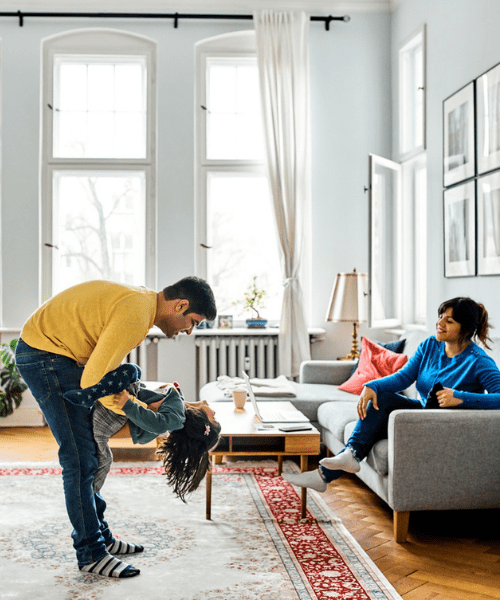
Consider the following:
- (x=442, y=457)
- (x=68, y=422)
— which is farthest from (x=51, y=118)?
(x=442, y=457)

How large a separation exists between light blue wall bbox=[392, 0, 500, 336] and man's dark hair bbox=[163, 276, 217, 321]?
84.3 inches

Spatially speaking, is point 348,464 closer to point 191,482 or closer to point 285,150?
point 191,482

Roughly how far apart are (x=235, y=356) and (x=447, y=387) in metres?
2.56

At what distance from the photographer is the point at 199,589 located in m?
2.24

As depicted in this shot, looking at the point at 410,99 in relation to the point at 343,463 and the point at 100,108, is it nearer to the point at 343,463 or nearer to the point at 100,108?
the point at 100,108

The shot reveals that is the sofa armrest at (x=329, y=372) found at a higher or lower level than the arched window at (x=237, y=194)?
lower

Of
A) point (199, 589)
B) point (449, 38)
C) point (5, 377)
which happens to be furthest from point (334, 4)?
point (199, 589)

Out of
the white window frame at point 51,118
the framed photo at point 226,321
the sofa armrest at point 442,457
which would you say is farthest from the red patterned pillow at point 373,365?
the white window frame at point 51,118

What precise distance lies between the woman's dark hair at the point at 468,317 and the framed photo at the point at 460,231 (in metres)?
1.09

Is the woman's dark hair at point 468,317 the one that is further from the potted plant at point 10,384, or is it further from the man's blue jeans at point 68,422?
the potted plant at point 10,384

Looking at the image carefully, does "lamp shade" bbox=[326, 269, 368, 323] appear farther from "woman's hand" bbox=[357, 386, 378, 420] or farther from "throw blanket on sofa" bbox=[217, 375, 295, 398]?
"woman's hand" bbox=[357, 386, 378, 420]

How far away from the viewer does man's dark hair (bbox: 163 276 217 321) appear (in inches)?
88.4

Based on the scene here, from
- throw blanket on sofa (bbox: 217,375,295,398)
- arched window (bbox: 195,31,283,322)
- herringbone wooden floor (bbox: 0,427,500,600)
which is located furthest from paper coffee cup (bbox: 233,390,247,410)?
arched window (bbox: 195,31,283,322)

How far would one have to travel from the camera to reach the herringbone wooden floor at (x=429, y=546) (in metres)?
2.29
